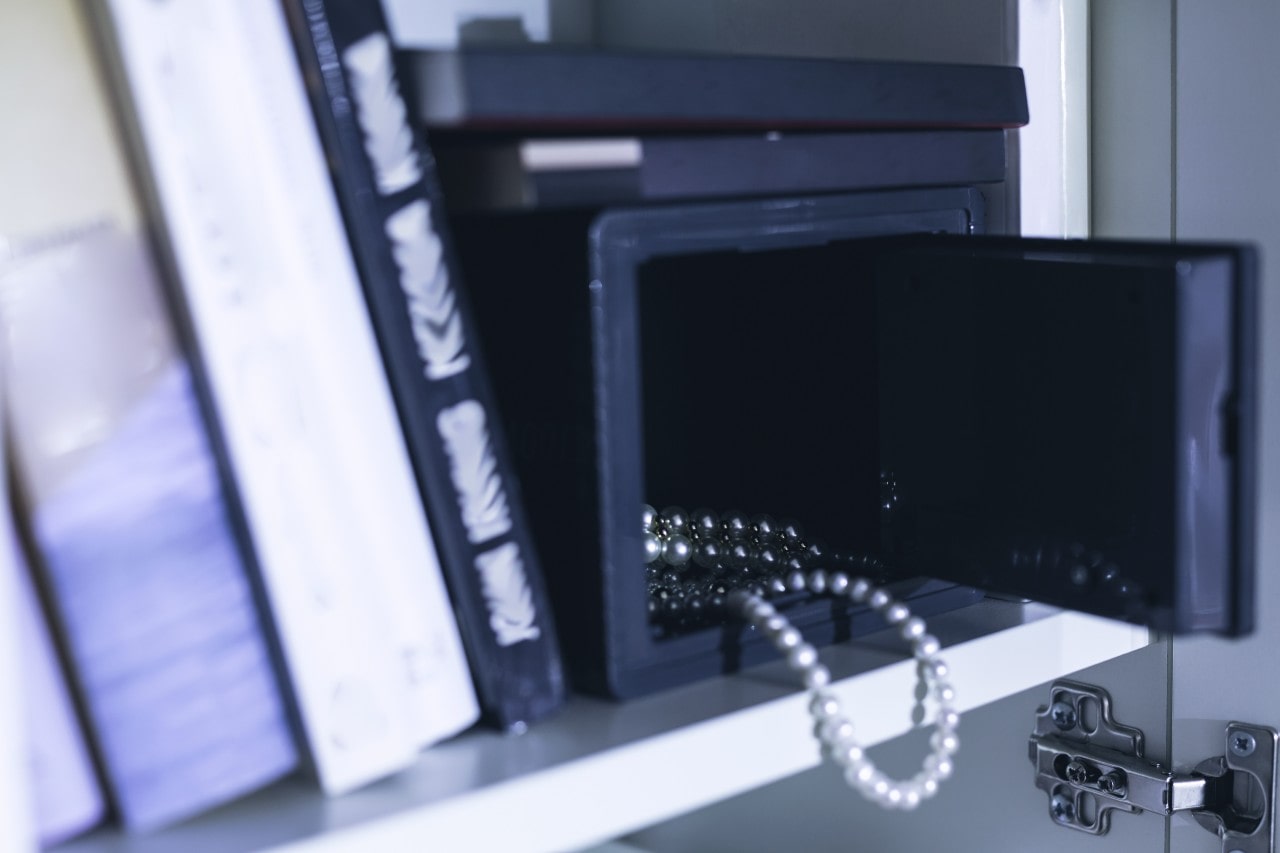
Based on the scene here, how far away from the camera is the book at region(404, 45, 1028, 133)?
1.15 feet

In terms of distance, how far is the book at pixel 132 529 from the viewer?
31cm

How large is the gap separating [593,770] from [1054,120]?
40 cm

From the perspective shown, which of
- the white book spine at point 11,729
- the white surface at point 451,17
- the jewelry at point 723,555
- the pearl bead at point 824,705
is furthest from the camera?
the white surface at point 451,17

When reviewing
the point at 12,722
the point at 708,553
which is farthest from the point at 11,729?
the point at 708,553

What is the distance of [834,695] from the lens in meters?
0.41

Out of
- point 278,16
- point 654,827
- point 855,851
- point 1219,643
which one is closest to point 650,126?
point 278,16

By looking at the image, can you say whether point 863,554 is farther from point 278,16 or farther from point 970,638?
point 278,16

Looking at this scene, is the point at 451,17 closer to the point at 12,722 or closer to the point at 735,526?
the point at 735,526

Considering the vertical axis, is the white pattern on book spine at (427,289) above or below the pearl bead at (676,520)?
above

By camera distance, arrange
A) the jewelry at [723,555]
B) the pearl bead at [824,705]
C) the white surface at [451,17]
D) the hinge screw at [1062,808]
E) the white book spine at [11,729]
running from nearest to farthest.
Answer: the white book spine at [11,729], the pearl bead at [824,705], the jewelry at [723,555], the hinge screw at [1062,808], the white surface at [451,17]

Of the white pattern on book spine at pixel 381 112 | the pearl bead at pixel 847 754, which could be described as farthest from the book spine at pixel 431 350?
the pearl bead at pixel 847 754

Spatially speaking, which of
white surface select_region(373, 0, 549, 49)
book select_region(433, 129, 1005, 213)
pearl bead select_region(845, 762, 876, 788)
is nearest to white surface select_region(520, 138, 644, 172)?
book select_region(433, 129, 1005, 213)

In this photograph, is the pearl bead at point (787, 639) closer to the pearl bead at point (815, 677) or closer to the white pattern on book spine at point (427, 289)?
the pearl bead at point (815, 677)

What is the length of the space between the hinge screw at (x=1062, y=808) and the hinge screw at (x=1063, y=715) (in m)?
0.04
